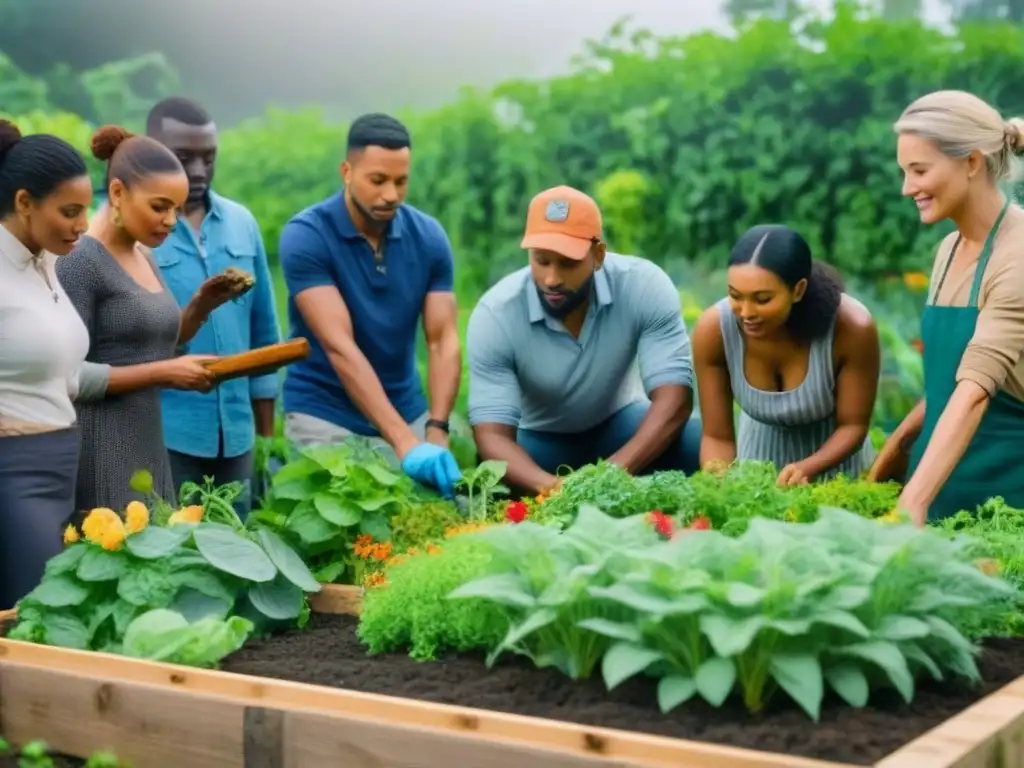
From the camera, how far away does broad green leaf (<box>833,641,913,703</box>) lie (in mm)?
2846

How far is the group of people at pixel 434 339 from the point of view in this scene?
401 centimetres

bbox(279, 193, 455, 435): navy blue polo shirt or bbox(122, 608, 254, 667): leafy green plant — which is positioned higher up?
bbox(279, 193, 455, 435): navy blue polo shirt

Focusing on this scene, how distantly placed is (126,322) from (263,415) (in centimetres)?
146

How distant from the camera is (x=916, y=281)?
23.1 feet

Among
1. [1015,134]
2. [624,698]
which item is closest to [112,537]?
[624,698]

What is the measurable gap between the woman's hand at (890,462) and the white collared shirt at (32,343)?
226 cm

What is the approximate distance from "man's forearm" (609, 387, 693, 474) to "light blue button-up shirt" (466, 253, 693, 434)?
5 cm

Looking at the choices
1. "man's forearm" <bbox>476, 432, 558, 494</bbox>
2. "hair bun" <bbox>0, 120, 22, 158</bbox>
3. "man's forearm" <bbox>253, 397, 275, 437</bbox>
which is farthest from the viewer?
"man's forearm" <bbox>253, 397, 275, 437</bbox>

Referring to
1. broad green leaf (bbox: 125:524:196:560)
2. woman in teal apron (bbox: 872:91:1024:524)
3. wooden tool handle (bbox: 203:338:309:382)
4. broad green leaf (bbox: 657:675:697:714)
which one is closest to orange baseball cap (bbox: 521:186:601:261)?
wooden tool handle (bbox: 203:338:309:382)

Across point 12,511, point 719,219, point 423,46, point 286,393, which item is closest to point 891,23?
point 719,219

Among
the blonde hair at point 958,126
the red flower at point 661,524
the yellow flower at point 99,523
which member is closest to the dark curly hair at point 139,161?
the yellow flower at point 99,523

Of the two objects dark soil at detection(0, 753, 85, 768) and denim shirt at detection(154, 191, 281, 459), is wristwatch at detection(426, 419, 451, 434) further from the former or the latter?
dark soil at detection(0, 753, 85, 768)

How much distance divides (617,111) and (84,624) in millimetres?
5029

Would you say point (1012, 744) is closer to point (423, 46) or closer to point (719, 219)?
point (719, 219)
